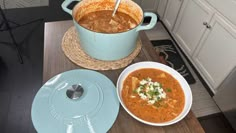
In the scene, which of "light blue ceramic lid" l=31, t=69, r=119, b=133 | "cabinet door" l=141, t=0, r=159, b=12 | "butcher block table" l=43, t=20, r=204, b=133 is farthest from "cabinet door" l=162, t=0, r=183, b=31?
"light blue ceramic lid" l=31, t=69, r=119, b=133

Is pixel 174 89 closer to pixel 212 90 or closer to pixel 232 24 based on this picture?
pixel 232 24

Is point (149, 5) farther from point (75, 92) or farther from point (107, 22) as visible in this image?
point (75, 92)

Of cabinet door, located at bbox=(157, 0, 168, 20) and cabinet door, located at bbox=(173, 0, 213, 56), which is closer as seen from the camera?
cabinet door, located at bbox=(173, 0, 213, 56)

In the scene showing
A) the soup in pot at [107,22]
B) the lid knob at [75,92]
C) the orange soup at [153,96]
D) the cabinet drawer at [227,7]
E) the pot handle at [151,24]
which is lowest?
the cabinet drawer at [227,7]

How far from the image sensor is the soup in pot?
68 cm

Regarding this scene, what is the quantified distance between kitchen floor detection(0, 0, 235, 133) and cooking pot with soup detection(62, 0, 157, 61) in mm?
823

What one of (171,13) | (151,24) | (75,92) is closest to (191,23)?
(171,13)

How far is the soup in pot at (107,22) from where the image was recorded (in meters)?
0.68

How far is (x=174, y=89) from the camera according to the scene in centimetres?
61

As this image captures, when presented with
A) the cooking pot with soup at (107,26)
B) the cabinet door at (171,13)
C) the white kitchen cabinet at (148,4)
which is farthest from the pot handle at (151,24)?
the white kitchen cabinet at (148,4)

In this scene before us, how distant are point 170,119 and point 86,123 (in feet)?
0.76

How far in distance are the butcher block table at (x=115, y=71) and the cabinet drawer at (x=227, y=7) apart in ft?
2.34

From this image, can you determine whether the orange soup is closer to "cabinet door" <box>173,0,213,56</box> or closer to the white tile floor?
the white tile floor

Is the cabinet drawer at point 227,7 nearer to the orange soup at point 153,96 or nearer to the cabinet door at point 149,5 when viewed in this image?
the cabinet door at point 149,5
